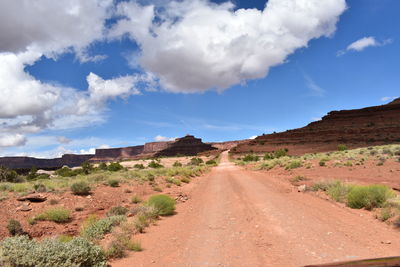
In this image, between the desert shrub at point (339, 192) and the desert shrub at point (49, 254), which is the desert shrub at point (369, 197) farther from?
the desert shrub at point (49, 254)

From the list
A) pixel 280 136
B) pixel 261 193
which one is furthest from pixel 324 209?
pixel 280 136

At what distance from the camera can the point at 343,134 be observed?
8256 centimetres

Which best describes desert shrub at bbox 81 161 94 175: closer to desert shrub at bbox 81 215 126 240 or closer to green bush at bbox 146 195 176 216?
green bush at bbox 146 195 176 216

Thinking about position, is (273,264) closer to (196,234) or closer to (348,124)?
(196,234)

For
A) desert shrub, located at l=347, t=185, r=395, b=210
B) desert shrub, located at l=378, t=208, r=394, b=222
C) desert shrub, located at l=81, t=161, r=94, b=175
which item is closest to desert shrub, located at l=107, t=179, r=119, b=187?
desert shrub, located at l=347, t=185, r=395, b=210

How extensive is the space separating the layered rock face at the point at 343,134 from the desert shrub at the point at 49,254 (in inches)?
2707

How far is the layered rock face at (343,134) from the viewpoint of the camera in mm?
72375

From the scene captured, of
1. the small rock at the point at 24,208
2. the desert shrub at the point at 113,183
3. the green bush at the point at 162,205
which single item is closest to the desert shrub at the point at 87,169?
the desert shrub at the point at 113,183

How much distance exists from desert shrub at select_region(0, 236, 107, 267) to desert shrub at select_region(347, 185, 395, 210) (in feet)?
29.9

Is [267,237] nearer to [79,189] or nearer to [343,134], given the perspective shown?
[79,189]

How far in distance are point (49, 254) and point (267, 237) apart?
5.20 meters

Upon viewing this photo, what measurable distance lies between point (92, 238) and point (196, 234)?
3057 mm

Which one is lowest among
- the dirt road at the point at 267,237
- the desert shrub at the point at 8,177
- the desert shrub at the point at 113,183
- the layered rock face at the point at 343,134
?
the dirt road at the point at 267,237

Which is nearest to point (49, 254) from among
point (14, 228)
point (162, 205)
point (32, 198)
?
point (14, 228)
